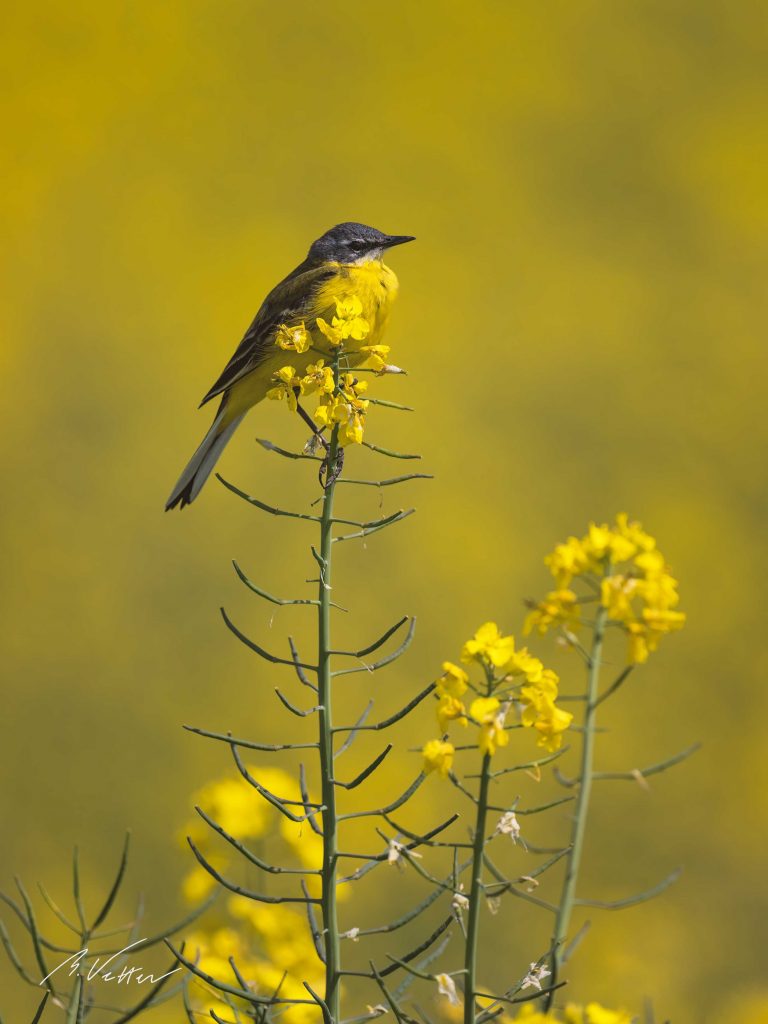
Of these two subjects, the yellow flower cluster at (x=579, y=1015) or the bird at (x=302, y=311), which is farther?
the bird at (x=302, y=311)

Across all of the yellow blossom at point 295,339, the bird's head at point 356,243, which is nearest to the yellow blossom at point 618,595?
the yellow blossom at point 295,339

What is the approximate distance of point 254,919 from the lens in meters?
2.21

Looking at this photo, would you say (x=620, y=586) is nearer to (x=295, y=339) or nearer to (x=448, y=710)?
(x=448, y=710)

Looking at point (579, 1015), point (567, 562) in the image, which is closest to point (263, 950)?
point (579, 1015)

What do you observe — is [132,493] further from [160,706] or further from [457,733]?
[457,733]

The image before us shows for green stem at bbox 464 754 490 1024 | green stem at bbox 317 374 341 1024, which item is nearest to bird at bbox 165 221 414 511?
green stem at bbox 317 374 341 1024

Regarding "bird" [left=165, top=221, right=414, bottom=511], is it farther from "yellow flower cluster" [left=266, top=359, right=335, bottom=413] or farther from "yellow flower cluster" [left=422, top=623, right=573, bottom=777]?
"yellow flower cluster" [left=422, top=623, right=573, bottom=777]

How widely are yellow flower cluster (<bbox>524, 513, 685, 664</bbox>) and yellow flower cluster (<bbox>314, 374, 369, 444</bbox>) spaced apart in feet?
1.16

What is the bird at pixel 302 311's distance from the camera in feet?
9.57

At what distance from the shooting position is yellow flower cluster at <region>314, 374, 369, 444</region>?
1.59m

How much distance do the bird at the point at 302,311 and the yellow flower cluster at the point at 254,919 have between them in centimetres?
74

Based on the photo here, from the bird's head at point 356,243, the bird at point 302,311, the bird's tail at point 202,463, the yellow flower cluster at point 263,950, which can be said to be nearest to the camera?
the yellow flower cluster at point 263,950

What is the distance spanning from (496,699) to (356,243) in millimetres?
2156

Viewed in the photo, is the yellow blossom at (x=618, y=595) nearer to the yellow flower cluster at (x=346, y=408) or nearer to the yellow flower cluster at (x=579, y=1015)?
the yellow flower cluster at (x=346, y=408)
